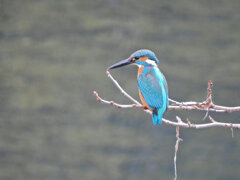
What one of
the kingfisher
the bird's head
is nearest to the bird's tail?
the kingfisher

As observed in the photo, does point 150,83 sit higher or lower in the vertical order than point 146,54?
lower

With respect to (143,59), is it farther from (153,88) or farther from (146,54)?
(153,88)

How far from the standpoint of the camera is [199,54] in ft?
16.3

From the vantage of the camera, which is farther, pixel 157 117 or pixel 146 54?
pixel 146 54

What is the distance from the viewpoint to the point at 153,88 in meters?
2.31

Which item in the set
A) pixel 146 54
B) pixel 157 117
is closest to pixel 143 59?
pixel 146 54

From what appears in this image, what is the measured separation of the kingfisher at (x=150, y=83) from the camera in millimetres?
2232

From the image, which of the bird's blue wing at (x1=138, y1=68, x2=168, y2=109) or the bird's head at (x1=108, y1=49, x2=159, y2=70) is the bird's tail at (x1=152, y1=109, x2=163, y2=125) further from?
the bird's head at (x1=108, y1=49, x2=159, y2=70)

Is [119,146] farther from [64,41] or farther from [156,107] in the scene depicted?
[156,107]

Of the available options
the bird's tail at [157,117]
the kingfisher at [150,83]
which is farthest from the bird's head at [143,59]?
the bird's tail at [157,117]

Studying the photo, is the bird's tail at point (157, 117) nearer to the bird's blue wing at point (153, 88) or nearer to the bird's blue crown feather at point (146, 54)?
the bird's blue wing at point (153, 88)

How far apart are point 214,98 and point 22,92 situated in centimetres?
176

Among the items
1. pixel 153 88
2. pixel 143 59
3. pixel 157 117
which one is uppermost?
pixel 143 59

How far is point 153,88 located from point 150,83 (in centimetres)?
4
